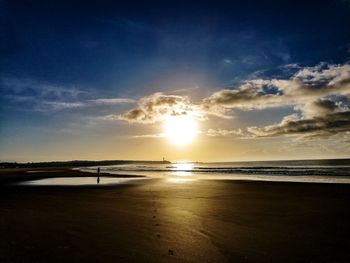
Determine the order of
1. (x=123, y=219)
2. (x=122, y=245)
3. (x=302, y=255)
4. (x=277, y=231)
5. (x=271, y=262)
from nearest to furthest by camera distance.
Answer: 1. (x=271, y=262)
2. (x=302, y=255)
3. (x=122, y=245)
4. (x=277, y=231)
5. (x=123, y=219)

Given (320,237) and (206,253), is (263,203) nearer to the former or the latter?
(320,237)

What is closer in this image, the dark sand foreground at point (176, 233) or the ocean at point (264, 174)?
the dark sand foreground at point (176, 233)

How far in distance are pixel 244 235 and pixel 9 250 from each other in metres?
6.50

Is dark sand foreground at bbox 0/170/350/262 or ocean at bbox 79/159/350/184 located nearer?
dark sand foreground at bbox 0/170/350/262

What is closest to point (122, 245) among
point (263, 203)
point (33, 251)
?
point (33, 251)

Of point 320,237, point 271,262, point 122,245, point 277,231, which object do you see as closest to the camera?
point 271,262

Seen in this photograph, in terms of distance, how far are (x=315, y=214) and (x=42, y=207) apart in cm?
1260

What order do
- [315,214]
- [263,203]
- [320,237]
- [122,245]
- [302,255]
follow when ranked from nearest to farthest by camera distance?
[302,255] → [122,245] → [320,237] → [315,214] → [263,203]

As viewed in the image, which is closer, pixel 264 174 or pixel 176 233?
pixel 176 233

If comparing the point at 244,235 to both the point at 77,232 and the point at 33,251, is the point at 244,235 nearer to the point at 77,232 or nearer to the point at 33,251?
the point at 77,232

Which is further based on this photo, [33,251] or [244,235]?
[244,235]

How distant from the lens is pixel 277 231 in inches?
416

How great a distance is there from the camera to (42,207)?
16047 mm

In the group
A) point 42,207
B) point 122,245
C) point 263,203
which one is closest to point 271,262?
point 122,245
